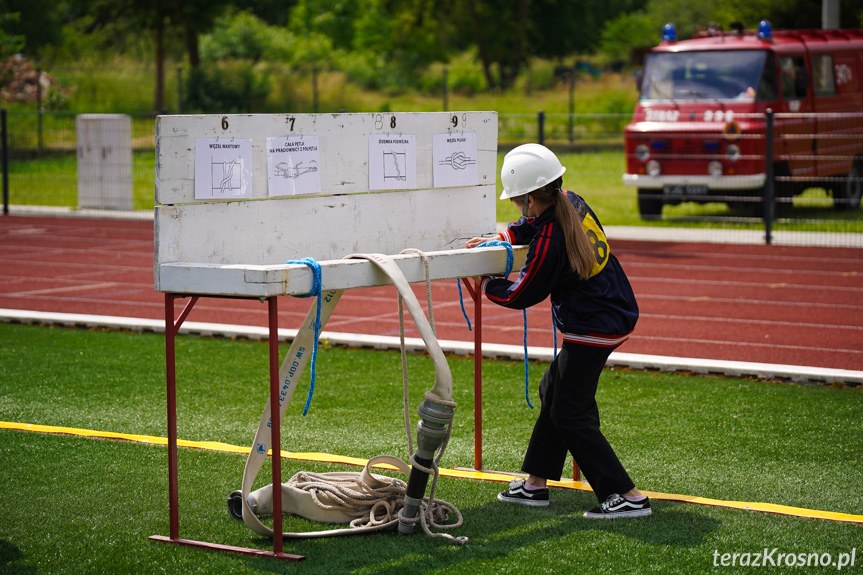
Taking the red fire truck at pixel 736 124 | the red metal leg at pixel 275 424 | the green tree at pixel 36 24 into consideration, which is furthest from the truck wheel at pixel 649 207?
the green tree at pixel 36 24

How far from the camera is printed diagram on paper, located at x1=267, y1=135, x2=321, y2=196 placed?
483 centimetres

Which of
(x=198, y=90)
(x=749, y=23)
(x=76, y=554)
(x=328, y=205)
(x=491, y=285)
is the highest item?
(x=749, y=23)

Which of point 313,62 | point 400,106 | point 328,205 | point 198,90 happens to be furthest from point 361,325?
point 313,62

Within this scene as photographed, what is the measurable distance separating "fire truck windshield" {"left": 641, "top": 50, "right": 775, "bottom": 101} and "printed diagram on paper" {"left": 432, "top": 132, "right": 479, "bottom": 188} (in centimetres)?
1252

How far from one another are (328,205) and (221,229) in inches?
25.4

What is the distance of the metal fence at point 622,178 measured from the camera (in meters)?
16.8

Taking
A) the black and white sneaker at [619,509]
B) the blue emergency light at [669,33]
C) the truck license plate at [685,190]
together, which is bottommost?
the black and white sneaker at [619,509]

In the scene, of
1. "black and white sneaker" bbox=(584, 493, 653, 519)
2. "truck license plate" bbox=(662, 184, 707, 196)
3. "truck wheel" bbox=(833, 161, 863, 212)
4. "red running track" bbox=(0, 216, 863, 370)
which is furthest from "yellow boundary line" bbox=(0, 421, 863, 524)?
"truck wheel" bbox=(833, 161, 863, 212)

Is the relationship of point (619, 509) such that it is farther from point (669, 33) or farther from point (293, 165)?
point (669, 33)

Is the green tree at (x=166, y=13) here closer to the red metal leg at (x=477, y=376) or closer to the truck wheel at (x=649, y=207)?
the truck wheel at (x=649, y=207)

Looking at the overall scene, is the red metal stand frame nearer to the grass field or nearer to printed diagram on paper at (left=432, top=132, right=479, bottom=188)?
the grass field

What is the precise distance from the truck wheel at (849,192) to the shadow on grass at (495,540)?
14654 millimetres

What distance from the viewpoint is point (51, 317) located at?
10023 millimetres

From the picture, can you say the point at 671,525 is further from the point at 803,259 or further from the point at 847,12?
the point at 847,12
